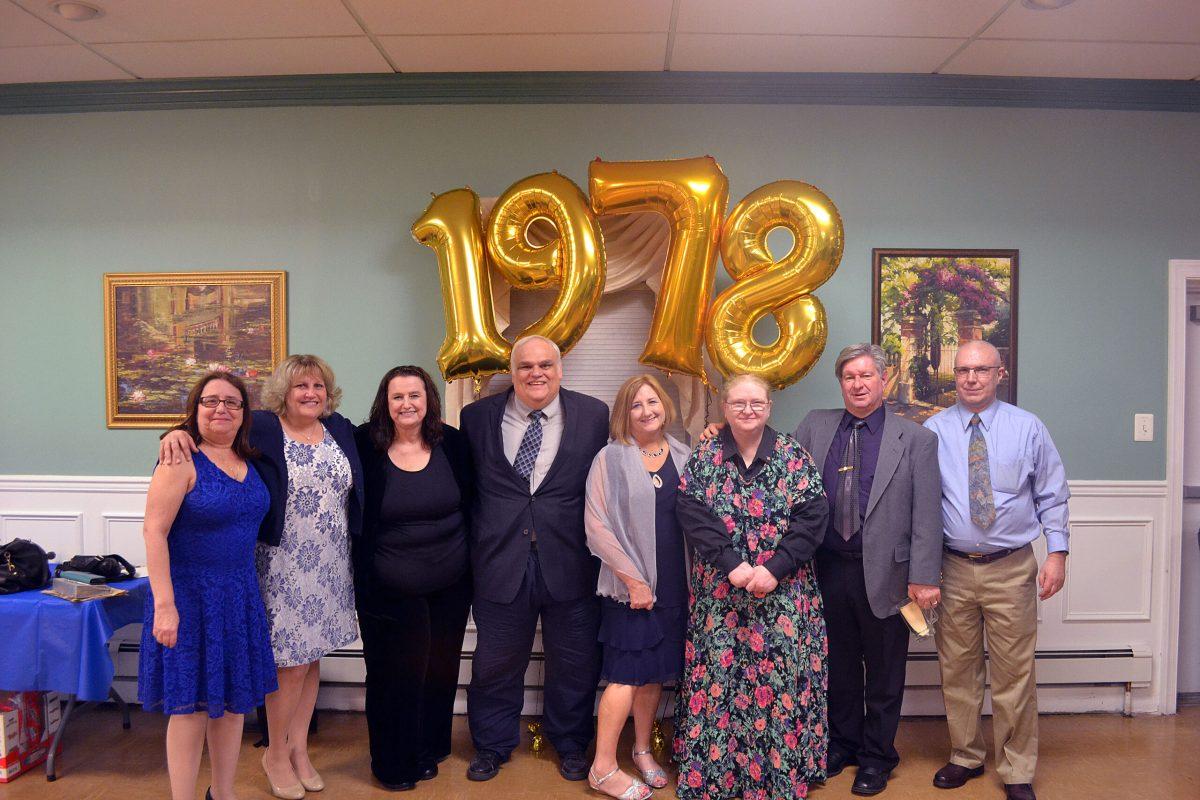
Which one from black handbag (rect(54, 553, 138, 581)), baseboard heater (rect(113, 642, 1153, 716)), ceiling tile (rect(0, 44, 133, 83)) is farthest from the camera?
baseboard heater (rect(113, 642, 1153, 716))

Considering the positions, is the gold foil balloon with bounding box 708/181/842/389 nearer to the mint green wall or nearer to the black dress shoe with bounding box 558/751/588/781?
the mint green wall

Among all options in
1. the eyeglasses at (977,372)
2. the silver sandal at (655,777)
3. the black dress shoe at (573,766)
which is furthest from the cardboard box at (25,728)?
the eyeglasses at (977,372)

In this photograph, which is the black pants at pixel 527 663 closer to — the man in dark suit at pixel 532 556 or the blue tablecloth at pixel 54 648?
the man in dark suit at pixel 532 556

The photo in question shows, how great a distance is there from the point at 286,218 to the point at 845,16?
2.46 m

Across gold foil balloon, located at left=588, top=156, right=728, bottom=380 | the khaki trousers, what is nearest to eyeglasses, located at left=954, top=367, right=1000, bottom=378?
the khaki trousers

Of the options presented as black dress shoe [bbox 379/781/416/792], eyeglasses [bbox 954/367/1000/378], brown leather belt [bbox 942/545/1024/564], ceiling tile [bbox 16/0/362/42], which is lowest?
black dress shoe [bbox 379/781/416/792]

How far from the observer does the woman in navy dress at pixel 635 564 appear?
2.61 metres

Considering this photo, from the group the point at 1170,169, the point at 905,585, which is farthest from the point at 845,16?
the point at 905,585

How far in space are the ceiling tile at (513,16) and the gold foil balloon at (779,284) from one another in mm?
779

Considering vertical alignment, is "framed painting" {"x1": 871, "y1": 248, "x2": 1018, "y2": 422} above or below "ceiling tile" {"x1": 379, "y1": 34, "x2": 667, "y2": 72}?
below

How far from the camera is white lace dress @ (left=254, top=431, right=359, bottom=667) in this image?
2473 mm

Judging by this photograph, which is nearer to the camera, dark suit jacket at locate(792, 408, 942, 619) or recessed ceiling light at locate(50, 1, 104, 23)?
dark suit jacket at locate(792, 408, 942, 619)

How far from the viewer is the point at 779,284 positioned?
9.57ft

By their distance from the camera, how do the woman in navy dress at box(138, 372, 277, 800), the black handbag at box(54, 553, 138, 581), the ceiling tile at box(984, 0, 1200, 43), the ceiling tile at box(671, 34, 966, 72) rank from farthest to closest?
1. the ceiling tile at box(671, 34, 966, 72)
2. the black handbag at box(54, 553, 138, 581)
3. the ceiling tile at box(984, 0, 1200, 43)
4. the woman in navy dress at box(138, 372, 277, 800)
